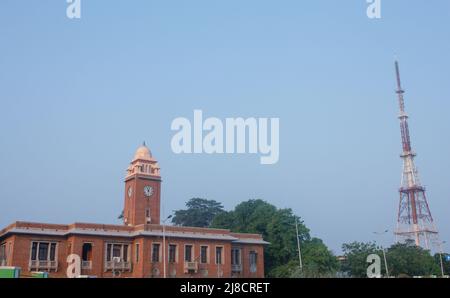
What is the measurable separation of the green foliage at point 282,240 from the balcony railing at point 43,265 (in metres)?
22.5

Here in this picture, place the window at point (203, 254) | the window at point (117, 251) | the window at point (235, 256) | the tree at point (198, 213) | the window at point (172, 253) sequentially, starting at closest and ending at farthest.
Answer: the window at point (117, 251), the window at point (172, 253), the window at point (203, 254), the window at point (235, 256), the tree at point (198, 213)

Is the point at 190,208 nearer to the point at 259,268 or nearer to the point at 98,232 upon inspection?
the point at 259,268

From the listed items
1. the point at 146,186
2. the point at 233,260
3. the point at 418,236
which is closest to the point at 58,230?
the point at 146,186

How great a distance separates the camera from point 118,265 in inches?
1735

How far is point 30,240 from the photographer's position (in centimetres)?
4128

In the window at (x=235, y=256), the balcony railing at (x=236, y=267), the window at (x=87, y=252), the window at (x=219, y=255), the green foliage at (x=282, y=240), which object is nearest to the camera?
the window at (x=87, y=252)

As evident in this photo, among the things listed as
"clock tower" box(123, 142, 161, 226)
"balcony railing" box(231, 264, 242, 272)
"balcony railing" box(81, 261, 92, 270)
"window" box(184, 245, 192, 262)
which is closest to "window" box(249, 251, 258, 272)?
"balcony railing" box(231, 264, 242, 272)

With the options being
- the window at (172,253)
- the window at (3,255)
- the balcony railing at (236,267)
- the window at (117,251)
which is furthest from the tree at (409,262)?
the window at (3,255)

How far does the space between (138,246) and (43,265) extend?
322 inches

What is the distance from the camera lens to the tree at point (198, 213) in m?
76.0

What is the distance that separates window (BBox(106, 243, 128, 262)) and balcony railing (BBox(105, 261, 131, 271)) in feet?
1.26

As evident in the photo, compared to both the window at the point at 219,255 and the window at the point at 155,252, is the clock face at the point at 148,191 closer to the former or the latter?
the window at the point at 155,252

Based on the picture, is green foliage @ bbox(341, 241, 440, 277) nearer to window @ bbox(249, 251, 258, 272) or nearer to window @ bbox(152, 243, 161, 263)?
window @ bbox(249, 251, 258, 272)
